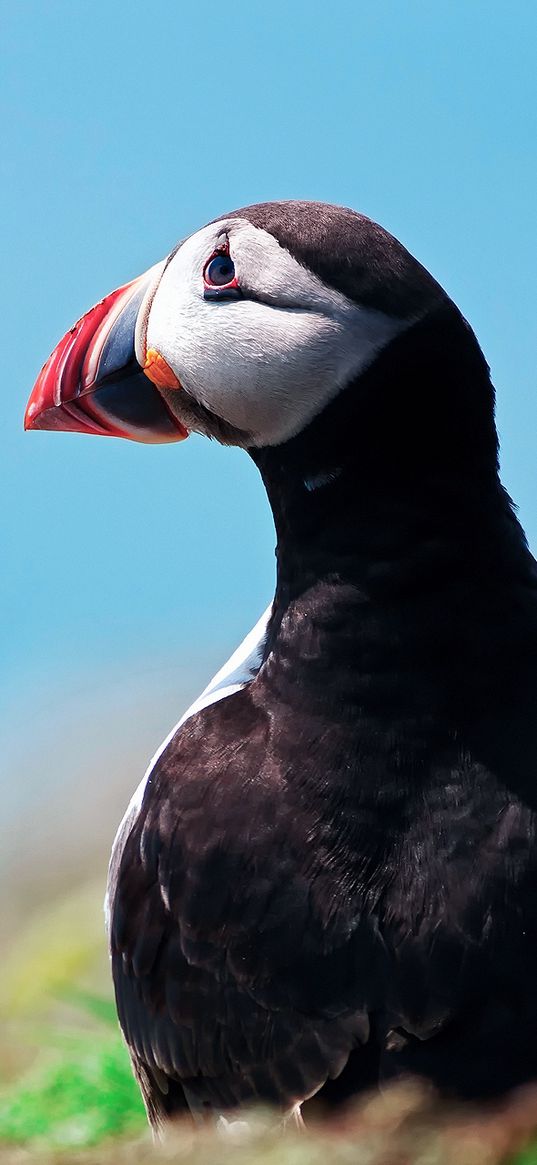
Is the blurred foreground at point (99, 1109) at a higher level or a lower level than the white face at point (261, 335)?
lower

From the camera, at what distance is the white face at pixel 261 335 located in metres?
3.94

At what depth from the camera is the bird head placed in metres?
3.91

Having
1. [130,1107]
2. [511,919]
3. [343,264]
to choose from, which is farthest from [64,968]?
[343,264]

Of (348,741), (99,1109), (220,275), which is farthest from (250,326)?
(99,1109)

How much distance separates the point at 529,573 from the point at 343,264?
91cm

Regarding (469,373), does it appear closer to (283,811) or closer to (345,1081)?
(283,811)

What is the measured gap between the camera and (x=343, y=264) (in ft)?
12.7

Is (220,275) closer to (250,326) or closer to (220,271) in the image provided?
(220,271)

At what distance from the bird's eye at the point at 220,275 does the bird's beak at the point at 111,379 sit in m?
0.29

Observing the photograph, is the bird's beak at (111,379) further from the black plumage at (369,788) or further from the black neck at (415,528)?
the black neck at (415,528)

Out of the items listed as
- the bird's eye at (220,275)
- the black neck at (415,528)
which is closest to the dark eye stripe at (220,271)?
the bird's eye at (220,275)

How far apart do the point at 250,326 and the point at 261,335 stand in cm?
4

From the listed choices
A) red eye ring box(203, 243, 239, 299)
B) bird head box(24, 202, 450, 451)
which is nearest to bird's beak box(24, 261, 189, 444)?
bird head box(24, 202, 450, 451)

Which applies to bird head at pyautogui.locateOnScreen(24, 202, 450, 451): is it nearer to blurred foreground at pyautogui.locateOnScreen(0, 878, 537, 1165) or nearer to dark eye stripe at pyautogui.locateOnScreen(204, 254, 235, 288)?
dark eye stripe at pyautogui.locateOnScreen(204, 254, 235, 288)
